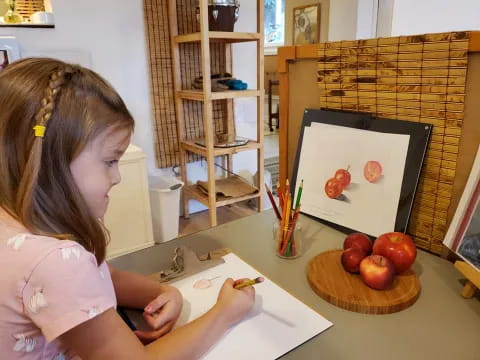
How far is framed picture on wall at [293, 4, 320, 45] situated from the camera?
12.9 ft

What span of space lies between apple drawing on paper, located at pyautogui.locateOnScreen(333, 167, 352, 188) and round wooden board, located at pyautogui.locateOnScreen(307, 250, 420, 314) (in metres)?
0.20

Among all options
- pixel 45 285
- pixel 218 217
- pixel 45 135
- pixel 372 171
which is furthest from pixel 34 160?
pixel 218 217

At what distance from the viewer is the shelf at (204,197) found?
2.30 m

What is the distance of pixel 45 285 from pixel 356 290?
0.49m

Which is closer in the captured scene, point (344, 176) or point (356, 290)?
point (356, 290)

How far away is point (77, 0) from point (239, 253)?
175 cm

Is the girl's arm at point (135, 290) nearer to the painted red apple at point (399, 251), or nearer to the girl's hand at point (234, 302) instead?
the girl's hand at point (234, 302)

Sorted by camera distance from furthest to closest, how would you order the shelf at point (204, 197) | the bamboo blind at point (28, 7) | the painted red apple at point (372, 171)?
1. the shelf at point (204, 197)
2. the bamboo blind at point (28, 7)
3. the painted red apple at point (372, 171)

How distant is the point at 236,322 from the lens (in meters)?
0.63

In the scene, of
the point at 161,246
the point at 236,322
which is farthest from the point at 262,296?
the point at 161,246

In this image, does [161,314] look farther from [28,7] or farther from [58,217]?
[28,7]

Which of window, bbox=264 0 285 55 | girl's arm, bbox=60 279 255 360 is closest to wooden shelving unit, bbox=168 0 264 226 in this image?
girl's arm, bbox=60 279 255 360

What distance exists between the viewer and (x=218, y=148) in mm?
2217

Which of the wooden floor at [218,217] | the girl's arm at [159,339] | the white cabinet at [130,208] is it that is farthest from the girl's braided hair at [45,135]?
the wooden floor at [218,217]
